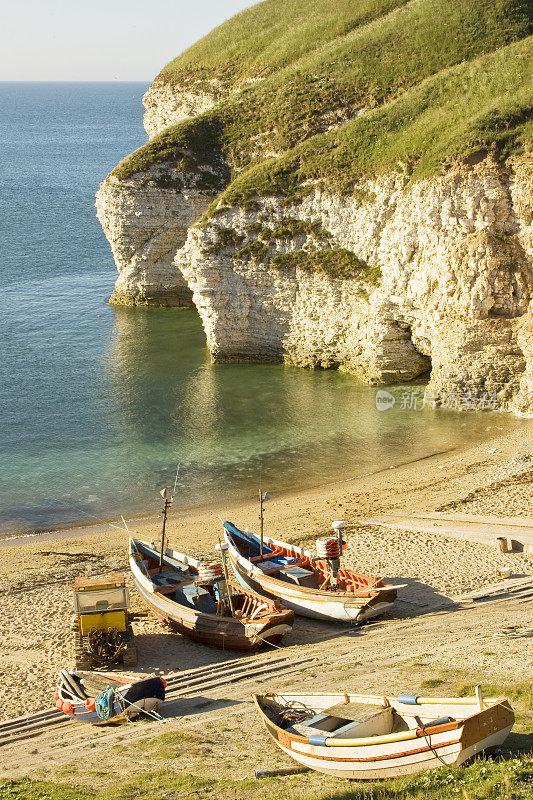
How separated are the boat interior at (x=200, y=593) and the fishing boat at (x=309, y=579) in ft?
3.59

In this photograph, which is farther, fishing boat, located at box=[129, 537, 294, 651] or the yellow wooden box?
fishing boat, located at box=[129, 537, 294, 651]

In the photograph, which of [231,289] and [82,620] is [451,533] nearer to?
[82,620]

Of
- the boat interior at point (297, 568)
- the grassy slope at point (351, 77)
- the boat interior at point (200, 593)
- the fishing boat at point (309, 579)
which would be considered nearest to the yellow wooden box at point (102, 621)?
the boat interior at point (200, 593)

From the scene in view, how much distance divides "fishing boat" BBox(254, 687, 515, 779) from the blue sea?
20211 mm

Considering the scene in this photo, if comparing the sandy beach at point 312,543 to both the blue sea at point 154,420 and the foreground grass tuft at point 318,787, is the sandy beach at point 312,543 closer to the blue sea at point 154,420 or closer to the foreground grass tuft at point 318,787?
the blue sea at point 154,420

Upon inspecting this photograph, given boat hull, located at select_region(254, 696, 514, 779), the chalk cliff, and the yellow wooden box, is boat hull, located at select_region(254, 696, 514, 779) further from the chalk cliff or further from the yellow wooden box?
the chalk cliff

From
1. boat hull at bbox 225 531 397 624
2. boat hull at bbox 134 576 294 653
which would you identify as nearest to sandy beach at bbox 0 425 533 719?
boat hull at bbox 134 576 294 653

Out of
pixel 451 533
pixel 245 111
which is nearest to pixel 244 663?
pixel 451 533

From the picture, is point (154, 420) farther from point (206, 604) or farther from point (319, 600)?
point (319, 600)

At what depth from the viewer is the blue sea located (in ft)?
127

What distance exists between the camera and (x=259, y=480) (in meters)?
39.0

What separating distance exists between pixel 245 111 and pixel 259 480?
32.2 m

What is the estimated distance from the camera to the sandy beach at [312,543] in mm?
24531

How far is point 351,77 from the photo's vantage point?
5775 cm
